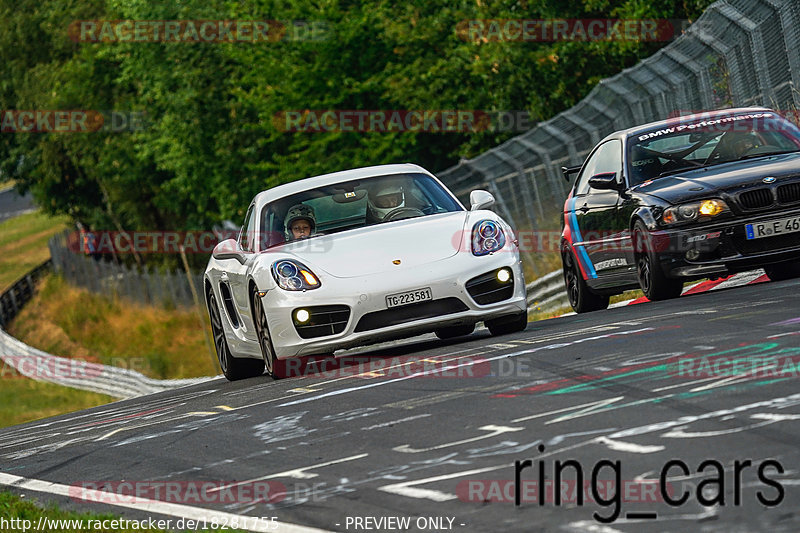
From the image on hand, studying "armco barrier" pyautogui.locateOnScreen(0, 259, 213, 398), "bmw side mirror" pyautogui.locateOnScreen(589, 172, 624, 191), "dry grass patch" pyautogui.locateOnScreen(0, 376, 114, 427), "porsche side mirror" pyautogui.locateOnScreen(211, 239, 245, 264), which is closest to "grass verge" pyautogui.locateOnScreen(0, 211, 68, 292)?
"armco barrier" pyautogui.locateOnScreen(0, 259, 213, 398)

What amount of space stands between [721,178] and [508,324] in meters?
2.23

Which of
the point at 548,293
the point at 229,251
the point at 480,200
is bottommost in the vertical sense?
the point at 548,293

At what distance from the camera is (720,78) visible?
18484 mm

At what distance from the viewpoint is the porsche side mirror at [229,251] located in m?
12.4

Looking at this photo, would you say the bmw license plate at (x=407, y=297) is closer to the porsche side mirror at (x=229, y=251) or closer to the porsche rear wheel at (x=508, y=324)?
the porsche rear wheel at (x=508, y=324)

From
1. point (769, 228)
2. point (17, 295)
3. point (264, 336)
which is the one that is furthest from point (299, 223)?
point (17, 295)

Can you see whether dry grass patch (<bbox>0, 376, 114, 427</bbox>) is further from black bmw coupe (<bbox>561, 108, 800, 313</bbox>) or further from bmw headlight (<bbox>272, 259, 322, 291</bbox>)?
bmw headlight (<bbox>272, 259, 322, 291</bbox>)

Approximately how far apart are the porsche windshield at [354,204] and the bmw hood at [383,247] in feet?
1.42

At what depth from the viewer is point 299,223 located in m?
12.3

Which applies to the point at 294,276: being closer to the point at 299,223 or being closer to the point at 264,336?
the point at 264,336

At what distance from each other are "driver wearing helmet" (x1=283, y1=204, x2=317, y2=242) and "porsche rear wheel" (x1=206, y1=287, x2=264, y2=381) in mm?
1700

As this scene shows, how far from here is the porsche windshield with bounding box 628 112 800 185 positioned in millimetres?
13250

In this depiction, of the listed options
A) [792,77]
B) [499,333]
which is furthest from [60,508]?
[792,77]

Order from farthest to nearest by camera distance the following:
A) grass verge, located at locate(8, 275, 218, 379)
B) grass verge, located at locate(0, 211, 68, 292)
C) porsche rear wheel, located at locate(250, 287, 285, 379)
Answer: grass verge, located at locate(0, 211, 68, 292) < grass verge, located at locate(8, 275, 218, 379) < porsche rear wheel, located at locate(250, 287, 285, 379)
